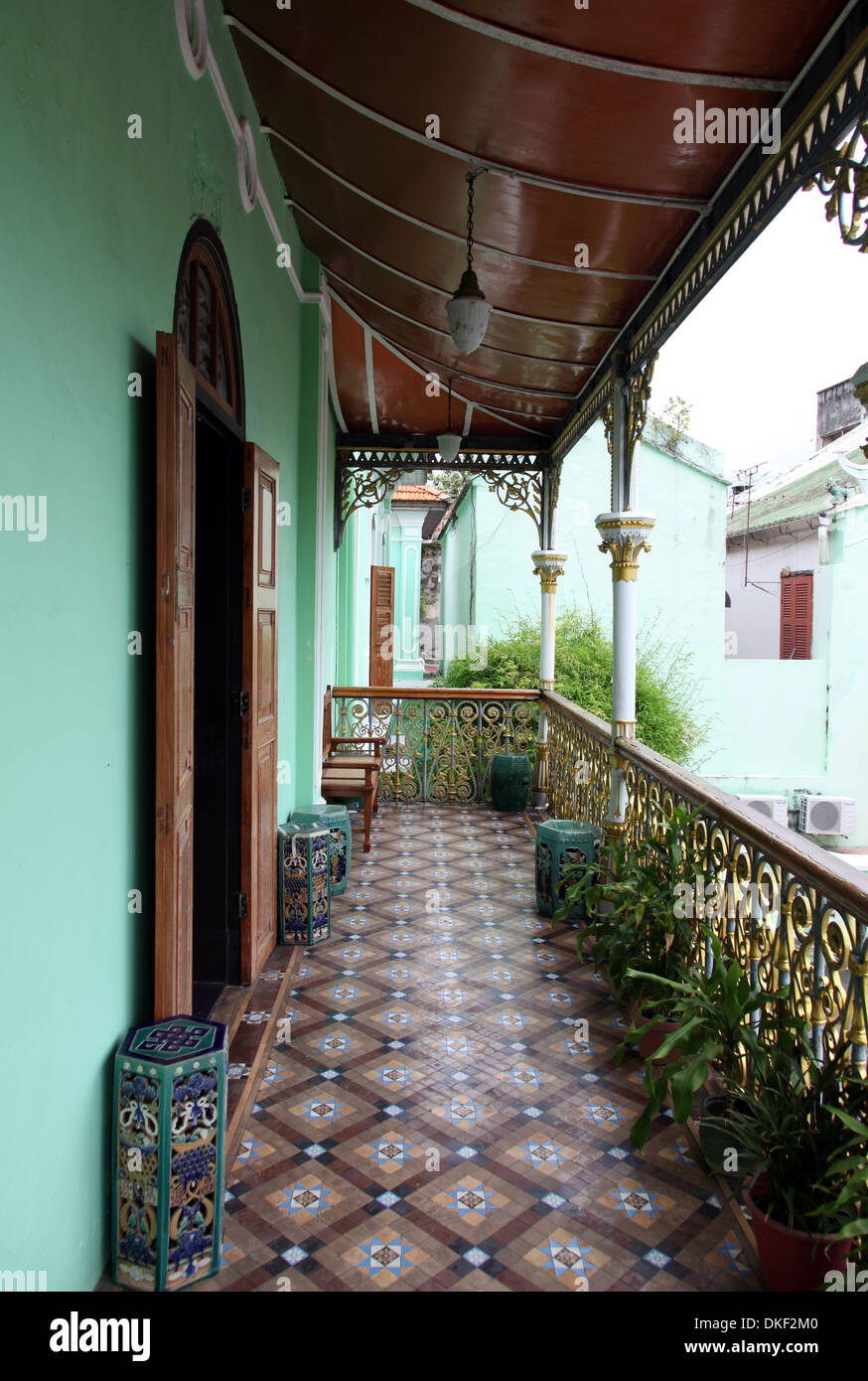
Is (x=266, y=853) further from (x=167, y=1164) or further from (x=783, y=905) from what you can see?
(x=783, y=905)

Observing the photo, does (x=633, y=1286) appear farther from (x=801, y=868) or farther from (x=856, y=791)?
(x=856, y=791)

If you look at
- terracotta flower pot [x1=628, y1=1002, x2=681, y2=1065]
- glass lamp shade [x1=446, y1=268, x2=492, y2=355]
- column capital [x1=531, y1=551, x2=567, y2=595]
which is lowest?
terracotta flower pot [x1=628, y1=1002, x2=681, y2=1065]

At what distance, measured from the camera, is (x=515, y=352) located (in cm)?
559

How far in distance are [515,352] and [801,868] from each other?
4.00 metres

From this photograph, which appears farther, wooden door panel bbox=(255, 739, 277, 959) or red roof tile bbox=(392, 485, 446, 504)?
red roof tile bbox=(392, 485, 446, 504)

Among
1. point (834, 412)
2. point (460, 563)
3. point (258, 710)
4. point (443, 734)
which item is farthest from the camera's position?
point (460, 563)

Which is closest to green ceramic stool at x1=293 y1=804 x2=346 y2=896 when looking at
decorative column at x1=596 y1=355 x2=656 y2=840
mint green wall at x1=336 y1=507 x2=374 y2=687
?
decorative column at x1=596 y1=355 x2=656 y2=840

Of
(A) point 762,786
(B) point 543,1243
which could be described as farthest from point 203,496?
(A) point 762,786

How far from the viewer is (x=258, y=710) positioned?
4.04 meters

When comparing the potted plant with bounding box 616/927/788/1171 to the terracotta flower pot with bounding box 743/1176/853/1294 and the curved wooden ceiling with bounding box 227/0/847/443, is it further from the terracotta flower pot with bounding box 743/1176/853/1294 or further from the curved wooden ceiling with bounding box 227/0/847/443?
the curved wooden ceiling with bounding box 227/0/847/443

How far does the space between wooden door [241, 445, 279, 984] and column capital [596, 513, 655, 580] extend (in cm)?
184

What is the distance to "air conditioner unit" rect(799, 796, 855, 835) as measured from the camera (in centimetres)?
1146

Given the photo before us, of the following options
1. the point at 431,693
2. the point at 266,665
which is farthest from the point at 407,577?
the point at 266,665

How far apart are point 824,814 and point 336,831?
8.32 metres
